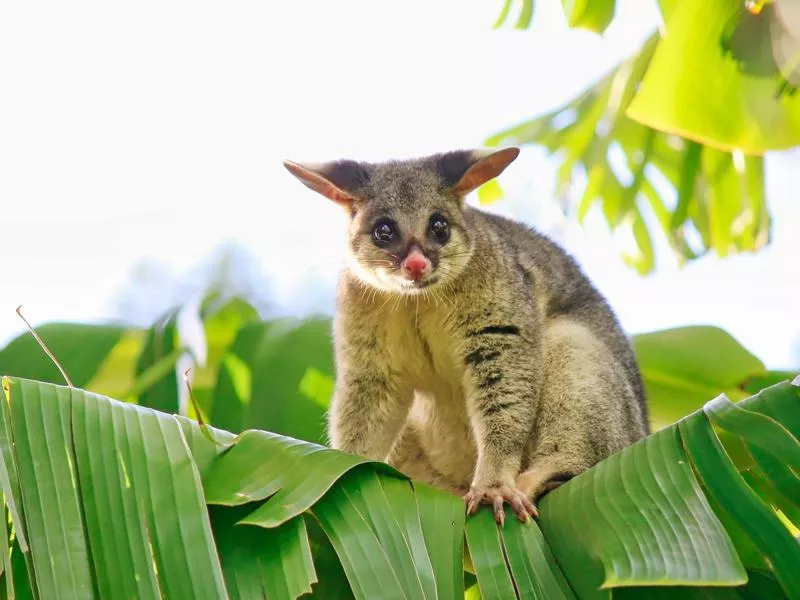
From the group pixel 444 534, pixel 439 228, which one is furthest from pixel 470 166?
pixel 444 534

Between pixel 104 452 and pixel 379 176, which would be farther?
pixel 379 176

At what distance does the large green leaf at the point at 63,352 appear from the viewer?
13.1 feet

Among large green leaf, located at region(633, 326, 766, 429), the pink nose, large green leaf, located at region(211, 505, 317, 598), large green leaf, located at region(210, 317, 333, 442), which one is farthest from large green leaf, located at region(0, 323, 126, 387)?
large green leaf, located at region(633, 326, 766, 429)

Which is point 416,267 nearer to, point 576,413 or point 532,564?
point 576,413

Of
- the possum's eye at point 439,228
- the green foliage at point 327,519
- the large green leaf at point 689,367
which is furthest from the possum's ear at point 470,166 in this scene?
the green foliage at point 327,519

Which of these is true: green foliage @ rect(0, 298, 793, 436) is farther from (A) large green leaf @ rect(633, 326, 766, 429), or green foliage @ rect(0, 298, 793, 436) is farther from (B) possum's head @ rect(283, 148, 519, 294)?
(B) possum's head @ rect(283, 148, 519, 294)

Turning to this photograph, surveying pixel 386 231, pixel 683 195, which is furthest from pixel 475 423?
pixel 683 195

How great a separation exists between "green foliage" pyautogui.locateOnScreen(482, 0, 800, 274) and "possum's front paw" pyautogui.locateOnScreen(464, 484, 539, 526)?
185 centimetres

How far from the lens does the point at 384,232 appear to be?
3535 mm

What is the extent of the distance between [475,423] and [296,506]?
127cm

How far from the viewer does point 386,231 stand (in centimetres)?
353

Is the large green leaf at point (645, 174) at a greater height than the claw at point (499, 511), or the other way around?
the large green leaf at point (645, 174)

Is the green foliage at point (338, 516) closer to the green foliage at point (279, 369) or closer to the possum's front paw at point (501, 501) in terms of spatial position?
the possum's front paw at point (501, 501)

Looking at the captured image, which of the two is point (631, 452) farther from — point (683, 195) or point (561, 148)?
point (561, 148)
